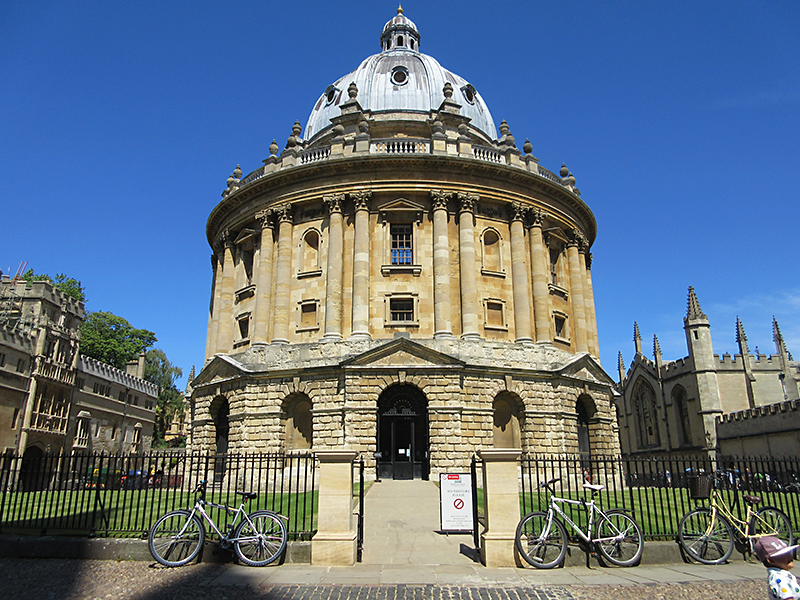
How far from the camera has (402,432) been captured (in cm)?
2834

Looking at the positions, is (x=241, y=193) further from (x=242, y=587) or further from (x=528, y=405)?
(x=242, y=587)

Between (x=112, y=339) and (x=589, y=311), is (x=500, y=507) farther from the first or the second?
(x=112, y=339)

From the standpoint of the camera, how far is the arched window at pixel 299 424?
97.3ft

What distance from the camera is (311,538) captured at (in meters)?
12.0

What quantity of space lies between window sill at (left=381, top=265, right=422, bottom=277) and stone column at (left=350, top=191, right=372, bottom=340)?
105cm

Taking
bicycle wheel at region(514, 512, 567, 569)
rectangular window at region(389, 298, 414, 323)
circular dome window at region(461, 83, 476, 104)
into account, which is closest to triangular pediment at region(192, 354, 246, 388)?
rectangular window at region(389, 298, 414, 323)

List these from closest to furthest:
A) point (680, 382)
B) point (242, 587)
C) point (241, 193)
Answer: point (242, 587)
point (241, 193)
point (680, 382)

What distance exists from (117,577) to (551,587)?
807 cm

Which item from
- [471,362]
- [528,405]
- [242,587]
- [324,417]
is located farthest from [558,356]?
[242,587]

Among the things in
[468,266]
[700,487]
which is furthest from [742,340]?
[700,487]

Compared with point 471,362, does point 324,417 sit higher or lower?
lower

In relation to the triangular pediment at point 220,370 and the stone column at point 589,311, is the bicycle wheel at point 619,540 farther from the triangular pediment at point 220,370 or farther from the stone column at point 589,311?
the stone column at point 589,311

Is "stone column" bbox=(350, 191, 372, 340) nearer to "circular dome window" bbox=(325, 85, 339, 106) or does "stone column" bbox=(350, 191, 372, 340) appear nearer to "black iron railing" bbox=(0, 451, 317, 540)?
"black iron railing" bbox=(0, 451, 317, 540)

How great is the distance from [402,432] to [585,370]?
11.8 meters
